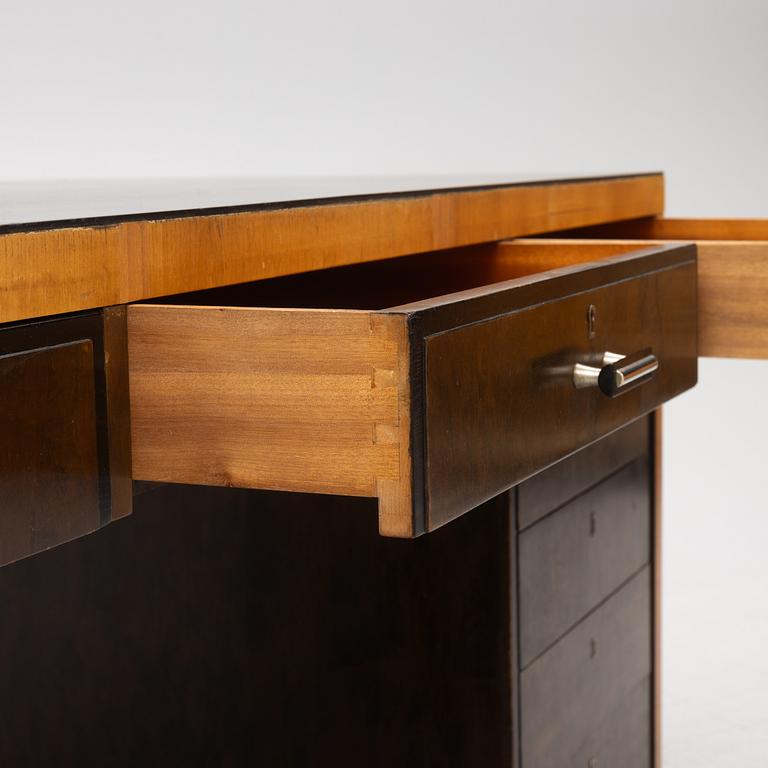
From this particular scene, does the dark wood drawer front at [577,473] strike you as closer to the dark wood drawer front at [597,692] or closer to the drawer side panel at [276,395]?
the dark wood drawer front at [597,692]

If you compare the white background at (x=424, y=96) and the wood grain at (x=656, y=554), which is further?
the white background at (x=424, y=96)

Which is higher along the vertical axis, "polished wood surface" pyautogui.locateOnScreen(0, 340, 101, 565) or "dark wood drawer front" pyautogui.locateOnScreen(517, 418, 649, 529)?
"polished wood surface" pyautogui.locateOnScreen(0, 340, 101, 565)

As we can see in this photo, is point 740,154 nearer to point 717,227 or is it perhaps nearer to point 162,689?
point 717,227

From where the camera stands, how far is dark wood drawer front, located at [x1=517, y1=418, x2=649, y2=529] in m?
1.60

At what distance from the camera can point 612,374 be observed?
1.21 m

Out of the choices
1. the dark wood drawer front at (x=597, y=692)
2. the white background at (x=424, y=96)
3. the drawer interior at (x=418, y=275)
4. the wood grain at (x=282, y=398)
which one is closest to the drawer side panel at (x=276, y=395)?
the wood grain at (x=282, y=398)

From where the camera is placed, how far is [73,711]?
181 centimetres

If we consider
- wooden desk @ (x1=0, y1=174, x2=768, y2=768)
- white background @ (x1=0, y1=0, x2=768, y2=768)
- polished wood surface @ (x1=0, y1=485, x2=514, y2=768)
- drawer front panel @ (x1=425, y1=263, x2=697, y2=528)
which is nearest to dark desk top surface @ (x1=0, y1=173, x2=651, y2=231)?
wooden desk @ (x1=0, y1=174, x2=768, y2=768)

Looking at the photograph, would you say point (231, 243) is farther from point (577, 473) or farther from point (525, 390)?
point (577, 473)

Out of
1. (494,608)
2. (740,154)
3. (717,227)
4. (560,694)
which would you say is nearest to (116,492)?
(494,608)

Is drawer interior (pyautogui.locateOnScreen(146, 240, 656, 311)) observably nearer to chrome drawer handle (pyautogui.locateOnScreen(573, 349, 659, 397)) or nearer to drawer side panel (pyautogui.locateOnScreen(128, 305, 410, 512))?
chrome drawer handle (pyautogui.locateOnScreen(573, 349, 659, 397))

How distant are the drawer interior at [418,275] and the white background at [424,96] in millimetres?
2496

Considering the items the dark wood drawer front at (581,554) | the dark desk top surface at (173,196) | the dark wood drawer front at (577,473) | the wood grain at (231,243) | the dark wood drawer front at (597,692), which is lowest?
the dark wood drawer front at (597,692)

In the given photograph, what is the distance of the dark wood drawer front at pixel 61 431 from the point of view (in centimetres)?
90
